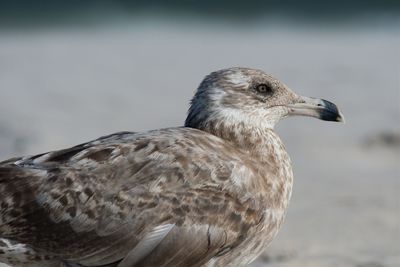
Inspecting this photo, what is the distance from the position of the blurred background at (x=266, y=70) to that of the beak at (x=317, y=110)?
150 centimetres

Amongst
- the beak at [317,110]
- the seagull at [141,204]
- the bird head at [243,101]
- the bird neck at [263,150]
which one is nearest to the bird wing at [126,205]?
the seagull at [141,204]

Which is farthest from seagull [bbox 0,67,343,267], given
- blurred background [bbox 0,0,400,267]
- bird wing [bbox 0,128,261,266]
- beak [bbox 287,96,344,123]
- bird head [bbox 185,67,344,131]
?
blurred background [bbox 0,0,400,267]

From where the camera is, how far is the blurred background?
978 centimetres

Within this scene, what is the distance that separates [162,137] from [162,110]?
7553 millimetres

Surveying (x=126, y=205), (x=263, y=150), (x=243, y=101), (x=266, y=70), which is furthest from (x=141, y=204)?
(x=266, y=70)

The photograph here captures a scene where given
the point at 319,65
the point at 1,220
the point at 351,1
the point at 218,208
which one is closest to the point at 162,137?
the point at 218,208

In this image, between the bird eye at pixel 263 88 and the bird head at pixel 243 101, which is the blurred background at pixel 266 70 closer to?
the bird head at pixel 243 101

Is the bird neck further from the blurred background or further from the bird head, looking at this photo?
the blurred background

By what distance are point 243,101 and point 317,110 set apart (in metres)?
0.52

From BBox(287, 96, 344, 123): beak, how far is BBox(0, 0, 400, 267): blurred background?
1497 mm

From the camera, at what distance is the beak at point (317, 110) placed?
7141 mm

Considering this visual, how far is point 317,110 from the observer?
7188 millimetres

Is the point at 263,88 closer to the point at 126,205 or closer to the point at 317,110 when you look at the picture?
the point at 317,110

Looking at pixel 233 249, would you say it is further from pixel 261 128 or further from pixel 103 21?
pixel 103 21
